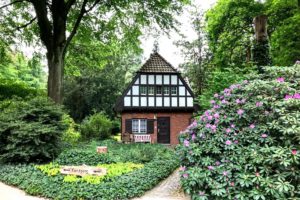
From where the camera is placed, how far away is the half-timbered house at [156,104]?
63.7 ft

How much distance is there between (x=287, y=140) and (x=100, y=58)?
15.4 metres

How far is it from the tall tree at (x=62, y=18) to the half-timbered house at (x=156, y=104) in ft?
14.7

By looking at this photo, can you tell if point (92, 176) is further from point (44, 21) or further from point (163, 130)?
point (163, 130)

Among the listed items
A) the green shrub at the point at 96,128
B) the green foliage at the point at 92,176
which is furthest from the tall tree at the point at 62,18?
the green shrub at the point at 96,128

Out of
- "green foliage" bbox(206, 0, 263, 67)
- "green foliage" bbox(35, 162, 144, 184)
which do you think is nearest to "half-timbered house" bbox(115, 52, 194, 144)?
"green foliage" bbox(206, 0, 263, 67)

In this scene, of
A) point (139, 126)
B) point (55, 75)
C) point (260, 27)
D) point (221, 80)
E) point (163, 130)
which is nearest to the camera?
point (221, 80)

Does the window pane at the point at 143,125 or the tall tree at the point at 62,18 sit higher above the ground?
the tall tree at the point at 62,18

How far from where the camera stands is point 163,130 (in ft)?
65.6

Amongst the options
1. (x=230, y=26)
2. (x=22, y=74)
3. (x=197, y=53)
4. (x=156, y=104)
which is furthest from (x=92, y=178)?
(x=22, y=74)

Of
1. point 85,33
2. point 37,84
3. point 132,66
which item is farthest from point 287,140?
point 37,84

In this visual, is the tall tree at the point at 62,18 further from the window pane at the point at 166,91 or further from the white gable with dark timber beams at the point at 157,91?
the window pane at the point at 166,91

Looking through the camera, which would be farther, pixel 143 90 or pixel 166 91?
pixel 166 91

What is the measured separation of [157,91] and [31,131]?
11.8m

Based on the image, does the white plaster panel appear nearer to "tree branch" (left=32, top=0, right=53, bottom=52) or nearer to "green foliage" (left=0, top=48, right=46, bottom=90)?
"tree branch" (left=32, top=0, right=53, bottom=52)
